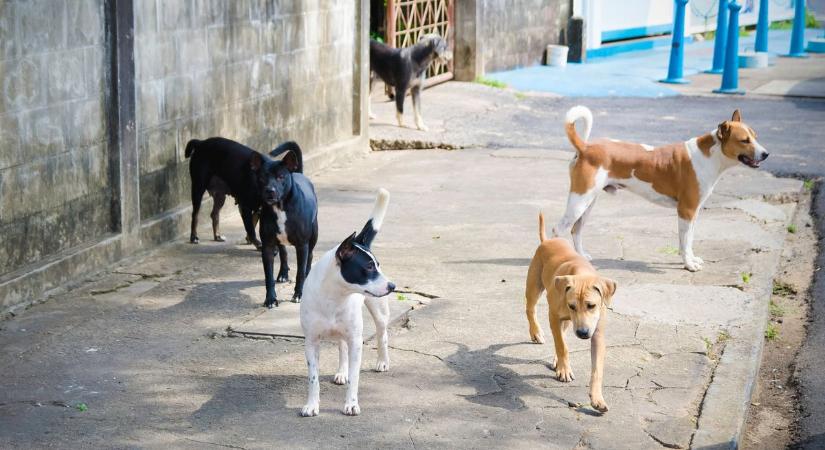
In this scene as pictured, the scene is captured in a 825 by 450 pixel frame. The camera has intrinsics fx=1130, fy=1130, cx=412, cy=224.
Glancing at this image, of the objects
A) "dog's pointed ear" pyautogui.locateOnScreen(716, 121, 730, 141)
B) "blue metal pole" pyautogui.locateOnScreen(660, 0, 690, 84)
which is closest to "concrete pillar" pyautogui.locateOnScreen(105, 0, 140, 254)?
"dog's pointed ear" pyautogui.locateOnScreen(716, 121, 730, 141)

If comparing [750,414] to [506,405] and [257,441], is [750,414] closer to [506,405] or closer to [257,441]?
[506,405]

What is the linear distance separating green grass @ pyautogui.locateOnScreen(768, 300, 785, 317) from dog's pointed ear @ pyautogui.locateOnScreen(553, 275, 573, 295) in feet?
8.87

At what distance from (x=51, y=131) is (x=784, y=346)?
16.6ft

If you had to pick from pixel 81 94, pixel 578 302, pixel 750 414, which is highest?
pixel 81 94

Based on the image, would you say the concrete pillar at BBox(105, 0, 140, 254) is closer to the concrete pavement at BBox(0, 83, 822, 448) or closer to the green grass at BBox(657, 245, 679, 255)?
the concrete pavement at BBox(0, 83, 822, 448)

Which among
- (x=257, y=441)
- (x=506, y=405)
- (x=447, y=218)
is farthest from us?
(x=447, y=218)

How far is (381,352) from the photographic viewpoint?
6.25 m

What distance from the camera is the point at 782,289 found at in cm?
847

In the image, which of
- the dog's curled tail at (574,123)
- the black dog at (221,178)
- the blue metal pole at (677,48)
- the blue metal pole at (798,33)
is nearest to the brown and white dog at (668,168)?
the dog's curled tail at (574,123)

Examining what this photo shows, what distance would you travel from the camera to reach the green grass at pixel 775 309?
7.87m

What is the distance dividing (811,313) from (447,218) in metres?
3.39

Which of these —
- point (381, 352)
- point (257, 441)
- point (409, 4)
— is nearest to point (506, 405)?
point (381, 352)

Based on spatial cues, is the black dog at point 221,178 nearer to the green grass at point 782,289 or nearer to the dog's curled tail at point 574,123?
the dog's curled tail at point 574,123

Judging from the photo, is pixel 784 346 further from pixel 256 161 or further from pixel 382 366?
pixel 256 161
